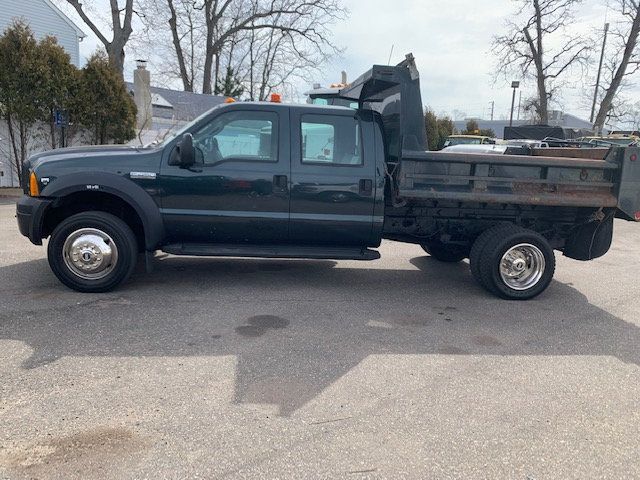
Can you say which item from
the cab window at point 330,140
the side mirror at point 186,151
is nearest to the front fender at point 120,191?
the side mirror at point 186,151

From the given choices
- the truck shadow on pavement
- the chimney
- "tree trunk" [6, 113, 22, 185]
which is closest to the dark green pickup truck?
the truck shadow on pavement

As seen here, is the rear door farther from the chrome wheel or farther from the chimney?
the chimney

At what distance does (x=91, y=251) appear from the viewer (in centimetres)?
518

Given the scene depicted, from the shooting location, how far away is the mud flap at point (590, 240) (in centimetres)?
610

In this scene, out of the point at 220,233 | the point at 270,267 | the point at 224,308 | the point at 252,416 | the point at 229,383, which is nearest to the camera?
the point at 252,416

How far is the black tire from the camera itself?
5762mm

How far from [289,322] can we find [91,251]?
2.12 m

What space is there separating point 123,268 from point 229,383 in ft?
7.45

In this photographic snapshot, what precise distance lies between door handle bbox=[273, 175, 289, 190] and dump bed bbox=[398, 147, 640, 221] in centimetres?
117

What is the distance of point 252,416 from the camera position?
10.3 ft

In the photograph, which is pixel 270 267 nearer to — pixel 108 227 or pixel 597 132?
→ pixel 108 227

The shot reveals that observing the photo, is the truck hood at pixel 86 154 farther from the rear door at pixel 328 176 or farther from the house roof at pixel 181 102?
the house roof at pixel 181 102

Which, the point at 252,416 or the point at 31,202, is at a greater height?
the point at 31,202

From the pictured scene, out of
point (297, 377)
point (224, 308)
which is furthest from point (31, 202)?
point (297, 377)
